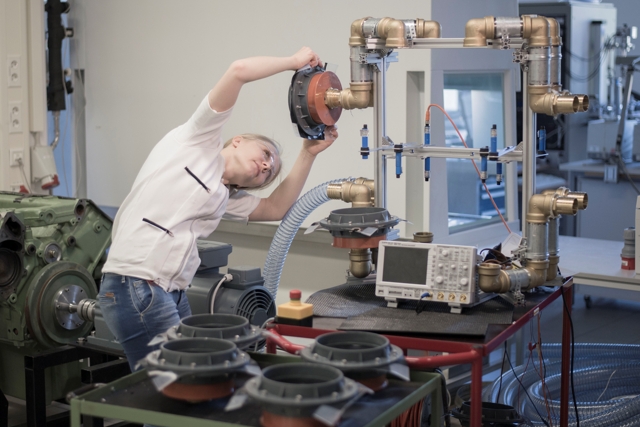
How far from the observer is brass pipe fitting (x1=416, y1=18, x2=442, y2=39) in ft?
8.00

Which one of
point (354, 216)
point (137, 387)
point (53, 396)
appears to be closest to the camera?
point (137, 387)

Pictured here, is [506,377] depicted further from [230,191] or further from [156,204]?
[156,204]

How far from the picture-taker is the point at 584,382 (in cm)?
340

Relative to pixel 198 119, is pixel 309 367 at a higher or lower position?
lower

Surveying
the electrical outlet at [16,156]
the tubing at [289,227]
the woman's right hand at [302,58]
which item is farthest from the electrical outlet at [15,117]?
the woman's right hand at [302,58]

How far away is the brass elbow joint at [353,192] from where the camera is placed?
257 centimetres

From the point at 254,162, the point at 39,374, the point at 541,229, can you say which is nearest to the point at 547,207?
the point at 541,229

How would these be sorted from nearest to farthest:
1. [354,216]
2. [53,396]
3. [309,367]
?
1. [309,367]
2. [354,216]
3. [53,396]

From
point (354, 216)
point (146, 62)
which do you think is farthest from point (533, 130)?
point (146, 62)

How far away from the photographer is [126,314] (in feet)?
7.04

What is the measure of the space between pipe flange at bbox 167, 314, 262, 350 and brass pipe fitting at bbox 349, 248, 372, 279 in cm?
71

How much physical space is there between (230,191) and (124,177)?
219 cm

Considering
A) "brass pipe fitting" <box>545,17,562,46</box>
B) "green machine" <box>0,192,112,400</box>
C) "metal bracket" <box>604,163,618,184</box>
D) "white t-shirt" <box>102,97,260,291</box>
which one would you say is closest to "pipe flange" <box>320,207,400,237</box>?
"white t-shirt" <box>102,97,260,291</box>

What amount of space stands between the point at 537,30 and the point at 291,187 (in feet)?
2.82
